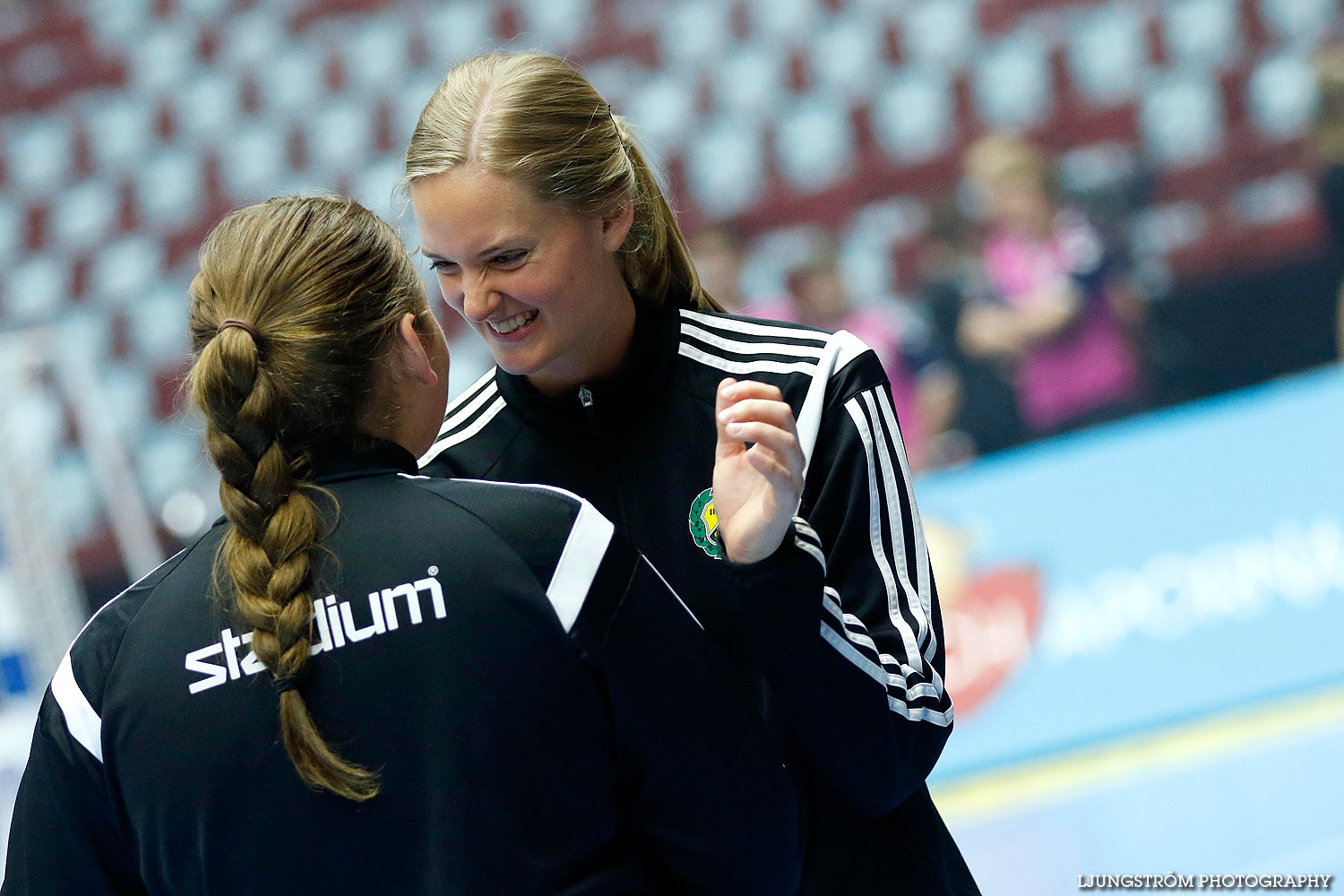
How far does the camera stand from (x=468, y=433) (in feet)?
4.64

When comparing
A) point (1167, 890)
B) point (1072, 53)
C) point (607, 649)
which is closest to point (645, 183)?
point (607, 649)

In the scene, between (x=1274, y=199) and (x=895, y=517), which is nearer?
(x=895, y=517)

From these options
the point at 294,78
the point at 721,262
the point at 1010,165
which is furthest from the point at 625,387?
the point at 294,78

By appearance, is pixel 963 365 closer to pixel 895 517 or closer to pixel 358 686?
pixel 895 517

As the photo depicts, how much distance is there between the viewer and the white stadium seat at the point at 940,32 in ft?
18.6

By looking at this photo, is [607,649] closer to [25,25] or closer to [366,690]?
[366,690]

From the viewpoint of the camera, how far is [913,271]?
5.46 metres

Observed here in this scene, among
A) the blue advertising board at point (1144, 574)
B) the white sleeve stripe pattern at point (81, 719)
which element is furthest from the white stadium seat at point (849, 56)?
the white sleeve stripe pattern at point (81, 719)

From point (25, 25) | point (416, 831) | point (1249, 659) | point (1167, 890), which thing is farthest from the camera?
point (25, 25)

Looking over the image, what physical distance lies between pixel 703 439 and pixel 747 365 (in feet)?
0.29

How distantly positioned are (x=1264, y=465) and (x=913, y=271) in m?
1.91

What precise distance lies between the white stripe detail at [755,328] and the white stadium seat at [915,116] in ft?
14.7

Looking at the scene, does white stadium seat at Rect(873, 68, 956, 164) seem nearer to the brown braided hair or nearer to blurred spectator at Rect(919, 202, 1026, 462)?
blurred spectator at Rect(919, 202, 1026, 462)

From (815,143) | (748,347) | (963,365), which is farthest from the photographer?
(815,143)
